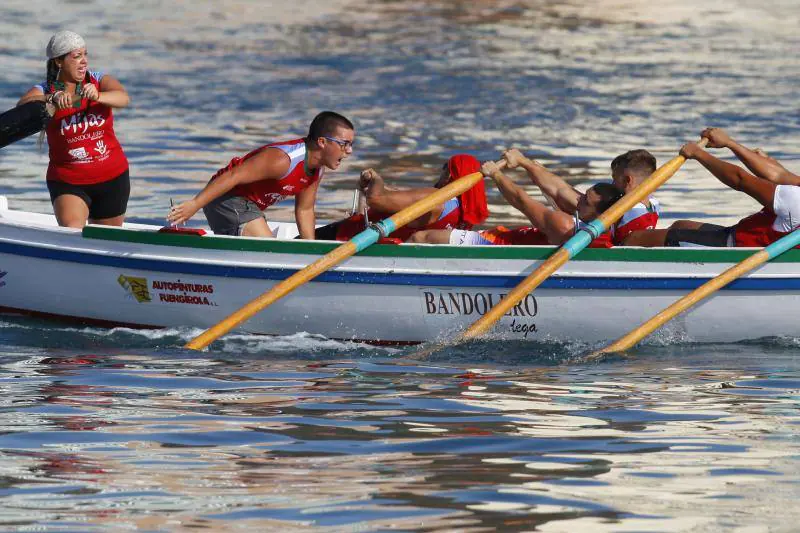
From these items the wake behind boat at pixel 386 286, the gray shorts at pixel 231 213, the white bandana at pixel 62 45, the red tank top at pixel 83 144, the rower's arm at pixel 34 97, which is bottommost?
the wake behind boat at pixel 386 286

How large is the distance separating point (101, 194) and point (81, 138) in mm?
519

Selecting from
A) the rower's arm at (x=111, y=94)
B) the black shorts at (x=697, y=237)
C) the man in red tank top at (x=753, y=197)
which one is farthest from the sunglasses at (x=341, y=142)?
the black shorts at (x=697, y=237)

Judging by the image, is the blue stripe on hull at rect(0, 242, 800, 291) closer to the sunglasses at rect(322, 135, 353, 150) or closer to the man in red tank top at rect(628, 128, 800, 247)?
the man in red tank top at rect(628, 128, 800, 247)

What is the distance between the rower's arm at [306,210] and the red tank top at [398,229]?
23 cm

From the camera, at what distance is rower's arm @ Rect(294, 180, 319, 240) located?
1115 cm

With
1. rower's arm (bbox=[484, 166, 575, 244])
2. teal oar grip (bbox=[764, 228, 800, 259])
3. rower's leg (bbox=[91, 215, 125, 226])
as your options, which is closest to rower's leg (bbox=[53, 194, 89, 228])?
rower's leg (bbox=[91, 215, 125, 226])

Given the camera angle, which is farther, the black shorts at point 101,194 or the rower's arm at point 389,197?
the black shorts at point 101,194

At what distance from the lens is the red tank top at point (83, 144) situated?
36.3 feet

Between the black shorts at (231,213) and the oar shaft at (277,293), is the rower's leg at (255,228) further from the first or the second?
the oar shaft at (277,293)

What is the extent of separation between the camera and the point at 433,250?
1043cm

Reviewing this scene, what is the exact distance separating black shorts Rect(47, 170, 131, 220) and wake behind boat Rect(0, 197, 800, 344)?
352 millimetres

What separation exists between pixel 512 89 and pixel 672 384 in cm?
1862

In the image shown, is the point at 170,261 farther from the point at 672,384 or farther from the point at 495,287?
the point at 672,384

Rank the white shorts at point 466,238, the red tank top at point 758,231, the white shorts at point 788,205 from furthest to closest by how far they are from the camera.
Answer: the white shorts at point 466,238 < the red tank top at point 758,231 < the white shorts at point 788,205
